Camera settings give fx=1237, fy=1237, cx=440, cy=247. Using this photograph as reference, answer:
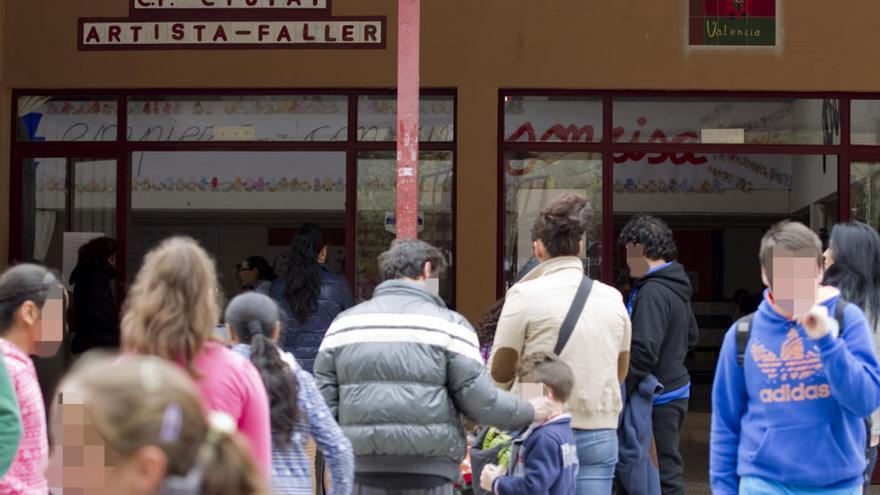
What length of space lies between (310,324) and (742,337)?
4077mm

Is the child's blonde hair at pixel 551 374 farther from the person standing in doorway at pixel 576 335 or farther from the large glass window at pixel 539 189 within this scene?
the large glass window at pixel 539 189

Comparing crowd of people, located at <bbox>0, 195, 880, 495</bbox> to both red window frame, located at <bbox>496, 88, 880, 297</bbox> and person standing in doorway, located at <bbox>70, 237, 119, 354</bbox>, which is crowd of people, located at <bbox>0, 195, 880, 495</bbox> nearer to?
red window frame, located at <bbox>496, 88, 880, 297</bbox>

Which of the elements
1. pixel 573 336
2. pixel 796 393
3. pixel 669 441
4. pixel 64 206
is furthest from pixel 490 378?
pixel 64 206

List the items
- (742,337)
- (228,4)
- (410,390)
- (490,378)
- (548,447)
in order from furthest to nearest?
1. (228,4)
2. (548,447)
3. (490,378)
4. (410,390)
5. (742,337)

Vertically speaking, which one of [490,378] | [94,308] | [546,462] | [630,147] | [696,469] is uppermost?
[630,147]

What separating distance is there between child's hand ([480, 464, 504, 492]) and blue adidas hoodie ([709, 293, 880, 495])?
1.40 meters

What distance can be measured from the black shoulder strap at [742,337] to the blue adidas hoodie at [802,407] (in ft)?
0.11

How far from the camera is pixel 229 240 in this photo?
54.0 feet

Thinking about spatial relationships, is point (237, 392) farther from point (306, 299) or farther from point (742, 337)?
point (306, 299)

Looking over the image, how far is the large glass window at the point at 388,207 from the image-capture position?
10023 millimetres

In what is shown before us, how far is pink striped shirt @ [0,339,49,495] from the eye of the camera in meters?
4.02

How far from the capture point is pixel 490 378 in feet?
16.5

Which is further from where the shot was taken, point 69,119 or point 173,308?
point 69,119

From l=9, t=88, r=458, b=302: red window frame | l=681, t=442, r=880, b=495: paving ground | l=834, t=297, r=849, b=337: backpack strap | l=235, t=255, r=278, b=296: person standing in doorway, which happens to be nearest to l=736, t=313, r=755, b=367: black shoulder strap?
l=834, t=297, r=849, b=337: backpack strap
